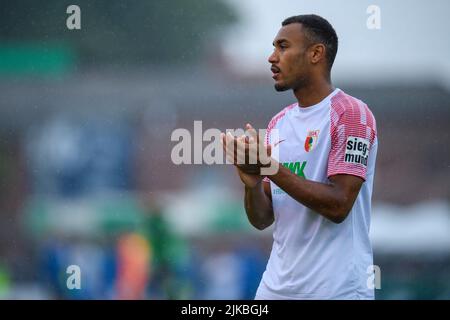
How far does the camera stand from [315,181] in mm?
2293

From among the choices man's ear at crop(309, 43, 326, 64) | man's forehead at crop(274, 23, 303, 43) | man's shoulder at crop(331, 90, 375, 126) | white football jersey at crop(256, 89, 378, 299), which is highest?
man's forehead at crop(274, 23, 303, 43)

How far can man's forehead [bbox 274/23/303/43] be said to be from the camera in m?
2.47

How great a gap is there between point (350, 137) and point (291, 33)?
16.1 inches

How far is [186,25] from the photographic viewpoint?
13.0 m

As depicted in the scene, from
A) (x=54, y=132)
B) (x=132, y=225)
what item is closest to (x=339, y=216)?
(x=132, y=225)

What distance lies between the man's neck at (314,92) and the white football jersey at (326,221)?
0.02 m

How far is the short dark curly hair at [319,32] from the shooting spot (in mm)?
2486

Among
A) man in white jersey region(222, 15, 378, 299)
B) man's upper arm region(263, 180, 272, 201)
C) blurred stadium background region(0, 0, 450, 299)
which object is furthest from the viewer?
blurred stadium background region(0, 0, 450, 299)

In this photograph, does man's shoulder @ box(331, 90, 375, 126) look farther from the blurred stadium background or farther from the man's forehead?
the blurred stadium background

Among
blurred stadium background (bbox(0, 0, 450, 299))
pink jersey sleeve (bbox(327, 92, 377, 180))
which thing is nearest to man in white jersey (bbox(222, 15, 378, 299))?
pink jersey sleeve (bbox(327, 92, 377, 180))

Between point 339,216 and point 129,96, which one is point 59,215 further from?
point 339,216

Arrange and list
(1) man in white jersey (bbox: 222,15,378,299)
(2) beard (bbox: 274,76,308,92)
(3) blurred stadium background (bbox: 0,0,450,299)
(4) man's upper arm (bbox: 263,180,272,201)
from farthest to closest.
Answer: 1. (3) blurred stadium background (bbox: 0,0,450,299)
2. (4) man's upper arm (bbox: 263,180,272,201)
3. (2) beard (bbox: 274,76,308,92)
4. (1) man in white jersey (bbox: 222,15,378,299)

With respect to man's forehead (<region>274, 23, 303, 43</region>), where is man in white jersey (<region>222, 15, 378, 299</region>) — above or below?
below
